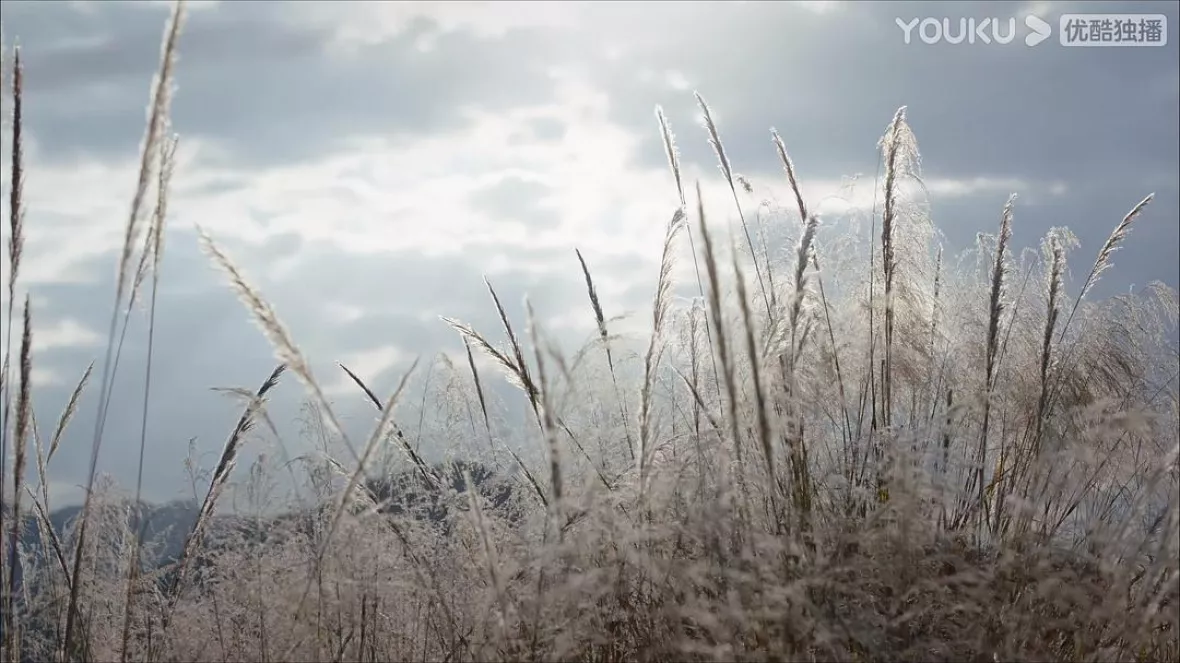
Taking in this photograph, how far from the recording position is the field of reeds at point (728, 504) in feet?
7.34

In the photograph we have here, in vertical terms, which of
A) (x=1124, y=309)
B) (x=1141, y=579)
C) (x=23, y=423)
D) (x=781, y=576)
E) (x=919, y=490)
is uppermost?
(x=1124, y=309)

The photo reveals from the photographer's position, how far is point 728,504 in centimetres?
241

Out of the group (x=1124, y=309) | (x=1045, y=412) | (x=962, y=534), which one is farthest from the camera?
(x=1124, y=309)

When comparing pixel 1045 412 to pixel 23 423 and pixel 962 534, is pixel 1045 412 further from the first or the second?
pixel 23 423

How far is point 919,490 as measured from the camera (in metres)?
2.31

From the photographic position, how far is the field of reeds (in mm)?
2236

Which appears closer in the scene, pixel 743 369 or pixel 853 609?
pixel 853 609

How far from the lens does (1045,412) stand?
151 inches

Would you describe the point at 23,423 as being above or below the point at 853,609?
above

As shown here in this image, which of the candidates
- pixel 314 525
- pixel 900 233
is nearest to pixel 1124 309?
pixel 900 233

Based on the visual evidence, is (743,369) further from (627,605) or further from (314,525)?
(314,525)

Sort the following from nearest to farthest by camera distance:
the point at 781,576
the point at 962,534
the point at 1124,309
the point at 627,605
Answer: the point at 781,576 → the point at 627,605 → the point at 962,534 → the point at 1124,309

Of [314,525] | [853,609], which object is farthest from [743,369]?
[314,525]

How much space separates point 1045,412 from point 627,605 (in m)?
2.11
